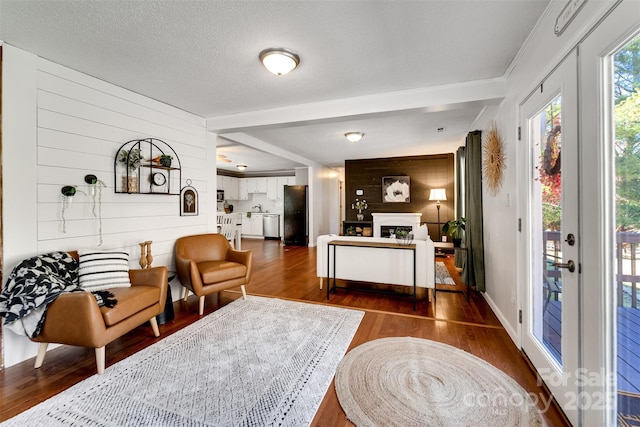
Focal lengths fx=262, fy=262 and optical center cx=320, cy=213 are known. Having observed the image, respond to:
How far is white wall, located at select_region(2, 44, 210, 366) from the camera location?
207 cm

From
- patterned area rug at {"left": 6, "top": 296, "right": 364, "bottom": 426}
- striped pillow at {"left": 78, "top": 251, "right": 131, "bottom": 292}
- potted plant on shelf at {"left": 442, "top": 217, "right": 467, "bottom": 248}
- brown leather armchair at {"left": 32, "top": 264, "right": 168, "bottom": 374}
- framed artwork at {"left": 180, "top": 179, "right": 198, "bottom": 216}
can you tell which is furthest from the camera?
potted plant on shelf at {"left": 442, "top": 217, "right": 467, "bottom": 248}

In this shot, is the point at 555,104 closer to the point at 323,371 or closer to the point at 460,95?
the point at 460,95

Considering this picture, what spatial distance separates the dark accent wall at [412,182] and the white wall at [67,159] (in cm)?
476

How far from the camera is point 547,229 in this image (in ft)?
5.82

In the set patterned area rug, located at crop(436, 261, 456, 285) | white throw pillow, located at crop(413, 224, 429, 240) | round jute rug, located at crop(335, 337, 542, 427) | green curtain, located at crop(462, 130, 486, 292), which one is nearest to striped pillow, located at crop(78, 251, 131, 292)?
round jute rug, located at crop(335, 337, 542, 427)

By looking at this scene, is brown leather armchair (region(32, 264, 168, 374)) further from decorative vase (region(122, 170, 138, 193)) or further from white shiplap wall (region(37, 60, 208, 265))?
decorative vase (region(122, 170, 138, 193))

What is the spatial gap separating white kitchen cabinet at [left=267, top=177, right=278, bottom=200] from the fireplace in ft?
12.8

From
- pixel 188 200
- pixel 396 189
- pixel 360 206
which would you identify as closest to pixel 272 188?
pixel 360 206

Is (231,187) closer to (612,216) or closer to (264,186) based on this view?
(264,186)

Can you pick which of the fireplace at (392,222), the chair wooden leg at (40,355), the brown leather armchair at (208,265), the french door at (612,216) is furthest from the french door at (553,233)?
the fireplace at (392,222)

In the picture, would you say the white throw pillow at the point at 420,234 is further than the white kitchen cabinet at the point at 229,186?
No

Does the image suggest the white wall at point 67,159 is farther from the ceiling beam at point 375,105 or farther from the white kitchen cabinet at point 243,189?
the white kitchen cabinet at point 243,189

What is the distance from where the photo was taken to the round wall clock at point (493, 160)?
265 centimetres

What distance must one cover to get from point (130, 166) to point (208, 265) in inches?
54.5
